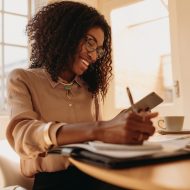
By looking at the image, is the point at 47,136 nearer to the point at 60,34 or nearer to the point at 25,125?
the point at 25,125

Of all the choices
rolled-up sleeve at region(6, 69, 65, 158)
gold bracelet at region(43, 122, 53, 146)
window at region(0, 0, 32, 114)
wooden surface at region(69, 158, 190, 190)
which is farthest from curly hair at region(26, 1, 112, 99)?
window at region(0, 0, 32, 114)

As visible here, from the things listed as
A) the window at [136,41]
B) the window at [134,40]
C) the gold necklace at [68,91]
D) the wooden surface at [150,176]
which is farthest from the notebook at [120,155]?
the window at [136,41]

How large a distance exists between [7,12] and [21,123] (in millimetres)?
1910

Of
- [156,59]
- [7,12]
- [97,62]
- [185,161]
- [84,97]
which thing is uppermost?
[7,12]

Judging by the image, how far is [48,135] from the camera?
2.44ft

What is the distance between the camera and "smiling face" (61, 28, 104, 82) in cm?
113

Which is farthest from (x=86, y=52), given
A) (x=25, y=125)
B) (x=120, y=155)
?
(x=120, y=155)

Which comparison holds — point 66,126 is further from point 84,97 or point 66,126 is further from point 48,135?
point 84,97

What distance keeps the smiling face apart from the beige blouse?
51 mm

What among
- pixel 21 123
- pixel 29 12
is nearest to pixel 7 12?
pixel 29 12

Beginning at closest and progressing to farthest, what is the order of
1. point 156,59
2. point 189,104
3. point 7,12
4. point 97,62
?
point 97,62 < point 189,104 < point 7,12 < point 156,59

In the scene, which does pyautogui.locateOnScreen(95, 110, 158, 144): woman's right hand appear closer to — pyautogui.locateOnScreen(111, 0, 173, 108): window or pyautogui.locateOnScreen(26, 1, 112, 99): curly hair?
pyautogui.locateOnScreen(26, 1, 112, 99): curly hair

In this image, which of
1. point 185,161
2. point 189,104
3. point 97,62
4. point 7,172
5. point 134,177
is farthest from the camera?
point 189,104

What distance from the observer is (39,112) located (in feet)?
3.27
